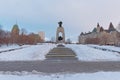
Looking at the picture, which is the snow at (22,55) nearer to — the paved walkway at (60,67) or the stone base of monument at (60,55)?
the stone base of monument at (60,55)

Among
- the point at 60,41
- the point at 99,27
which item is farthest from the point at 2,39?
the point at 99,27

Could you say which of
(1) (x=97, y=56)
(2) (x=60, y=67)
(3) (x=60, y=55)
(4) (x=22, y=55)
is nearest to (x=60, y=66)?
(2) (x=60, y=67)

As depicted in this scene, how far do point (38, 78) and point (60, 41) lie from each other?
54.1 meters

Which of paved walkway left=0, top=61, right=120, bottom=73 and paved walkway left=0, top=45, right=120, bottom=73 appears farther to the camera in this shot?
paved walkway left=0, top=45, right=120, bottom=73

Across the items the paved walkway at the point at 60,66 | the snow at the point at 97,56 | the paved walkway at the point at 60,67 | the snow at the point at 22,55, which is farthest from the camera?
the snow at the point at 22,55

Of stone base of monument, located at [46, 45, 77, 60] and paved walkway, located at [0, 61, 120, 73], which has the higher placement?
stone base of monument, located at [46, 45, 77, 60]

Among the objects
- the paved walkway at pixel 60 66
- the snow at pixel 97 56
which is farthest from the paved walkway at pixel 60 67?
the snow at pixel 97 56

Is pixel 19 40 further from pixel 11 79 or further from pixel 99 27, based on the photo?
pixel 11 79

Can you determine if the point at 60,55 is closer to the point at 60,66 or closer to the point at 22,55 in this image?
the point at 22,55

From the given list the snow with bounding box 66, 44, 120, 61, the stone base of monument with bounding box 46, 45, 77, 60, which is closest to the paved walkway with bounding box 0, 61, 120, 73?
the snow with bounding box 66, 44, 120, 61

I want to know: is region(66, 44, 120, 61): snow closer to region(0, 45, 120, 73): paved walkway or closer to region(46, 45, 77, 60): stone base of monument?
region(46, 45, 77, 60): stone base of monument

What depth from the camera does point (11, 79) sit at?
938 cm

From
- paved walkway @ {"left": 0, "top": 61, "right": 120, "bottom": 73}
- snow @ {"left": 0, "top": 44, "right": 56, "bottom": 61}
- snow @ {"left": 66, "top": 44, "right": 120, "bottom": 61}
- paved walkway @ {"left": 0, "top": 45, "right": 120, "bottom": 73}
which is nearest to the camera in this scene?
paved walkway @ {"left": 0, "top": 61, "right": 120, "bottom": 73}

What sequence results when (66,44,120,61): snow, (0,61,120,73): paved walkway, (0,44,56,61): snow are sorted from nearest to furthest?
(0,61,120,73): paved walkway, (66,44,120,61): snow, (0,44,56,61): snow
